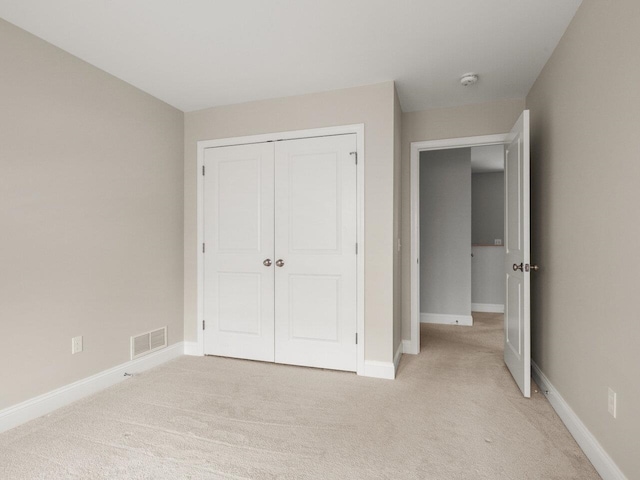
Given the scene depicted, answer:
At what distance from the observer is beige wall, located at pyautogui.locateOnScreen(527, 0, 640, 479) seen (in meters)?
1.50

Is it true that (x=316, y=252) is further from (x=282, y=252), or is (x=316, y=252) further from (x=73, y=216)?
(x=73, y=216)

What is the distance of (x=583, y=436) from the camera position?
1900 mm

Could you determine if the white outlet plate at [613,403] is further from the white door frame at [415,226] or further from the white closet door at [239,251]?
the white closet door at [239,251]

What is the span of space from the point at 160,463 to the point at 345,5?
2599 millimetres

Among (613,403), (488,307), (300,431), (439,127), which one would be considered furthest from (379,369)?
(488,307)

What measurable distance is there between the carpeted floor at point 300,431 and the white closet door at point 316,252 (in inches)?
10.9

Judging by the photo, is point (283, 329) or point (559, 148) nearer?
point (559, 148)

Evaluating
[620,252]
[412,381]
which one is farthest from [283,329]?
[620,252]

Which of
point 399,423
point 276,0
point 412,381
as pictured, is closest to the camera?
point 276,0

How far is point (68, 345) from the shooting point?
248 centimetres

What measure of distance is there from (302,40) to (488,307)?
491 cm

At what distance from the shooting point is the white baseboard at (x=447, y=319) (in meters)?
4.79

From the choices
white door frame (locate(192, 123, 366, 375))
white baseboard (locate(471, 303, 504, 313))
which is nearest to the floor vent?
white door frame (locate(192, 123, 366, 375))

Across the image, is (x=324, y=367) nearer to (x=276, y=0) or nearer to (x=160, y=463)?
(x=160, y=463)
